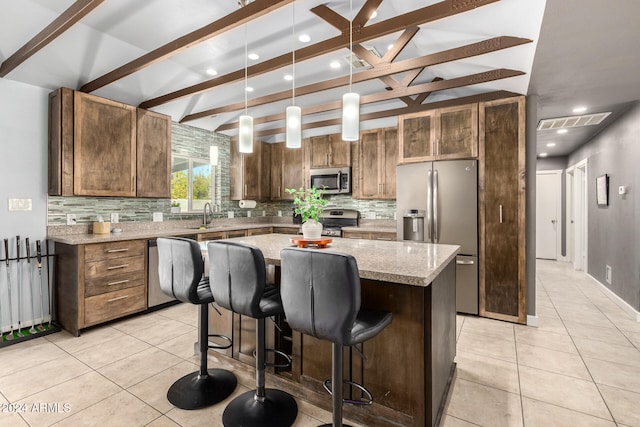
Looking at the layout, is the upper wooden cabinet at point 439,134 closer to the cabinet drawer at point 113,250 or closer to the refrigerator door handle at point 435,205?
the refrigerator door handle at point 435,205

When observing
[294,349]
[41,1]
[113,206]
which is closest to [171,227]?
[113,206]

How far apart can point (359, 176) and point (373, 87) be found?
4.44ft

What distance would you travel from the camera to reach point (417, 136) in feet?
12.8

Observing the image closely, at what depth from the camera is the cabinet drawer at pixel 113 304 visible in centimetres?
311

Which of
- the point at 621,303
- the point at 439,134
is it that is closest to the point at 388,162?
the point at 439,134

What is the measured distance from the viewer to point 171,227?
4.48m

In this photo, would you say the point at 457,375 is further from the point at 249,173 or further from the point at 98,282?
the point at 249,173

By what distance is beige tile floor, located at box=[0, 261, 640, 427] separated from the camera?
187cm

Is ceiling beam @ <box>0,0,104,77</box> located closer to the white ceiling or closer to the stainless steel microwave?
the white ceiling

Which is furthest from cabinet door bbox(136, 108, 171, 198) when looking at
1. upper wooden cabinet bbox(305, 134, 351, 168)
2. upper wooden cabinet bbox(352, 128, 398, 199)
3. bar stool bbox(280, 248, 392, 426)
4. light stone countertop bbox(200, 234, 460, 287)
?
bar stool bbox(280, 248, 392, 426)

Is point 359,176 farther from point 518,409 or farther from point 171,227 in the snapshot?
point 518,409

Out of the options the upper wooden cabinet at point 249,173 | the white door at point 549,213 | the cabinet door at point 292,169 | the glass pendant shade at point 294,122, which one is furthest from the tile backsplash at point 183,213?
the white door at point 549,213

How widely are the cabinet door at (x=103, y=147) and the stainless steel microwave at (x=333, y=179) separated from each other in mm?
2749

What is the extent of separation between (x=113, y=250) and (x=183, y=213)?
149 cm
